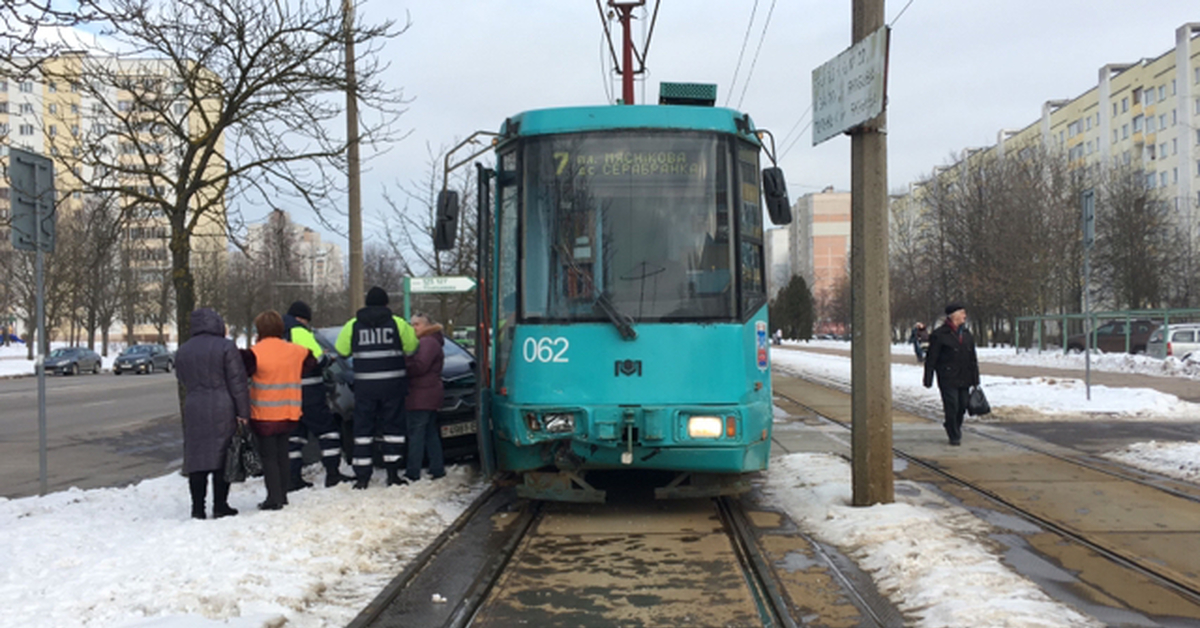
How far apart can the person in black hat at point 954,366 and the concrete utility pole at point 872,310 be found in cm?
432

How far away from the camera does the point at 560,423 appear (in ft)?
24.0

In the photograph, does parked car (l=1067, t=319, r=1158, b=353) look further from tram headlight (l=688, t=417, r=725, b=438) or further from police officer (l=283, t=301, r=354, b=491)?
police officer (l=283, t=301, r=354, b=491)

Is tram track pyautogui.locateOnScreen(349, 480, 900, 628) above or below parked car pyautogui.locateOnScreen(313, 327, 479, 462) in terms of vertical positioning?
below

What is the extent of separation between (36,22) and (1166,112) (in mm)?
74015

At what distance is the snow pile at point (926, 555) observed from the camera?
482cm

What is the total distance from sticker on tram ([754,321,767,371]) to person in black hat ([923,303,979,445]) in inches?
179

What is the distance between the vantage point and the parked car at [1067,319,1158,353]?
32750 millimetres

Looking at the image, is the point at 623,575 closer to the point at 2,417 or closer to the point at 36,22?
→ the point at 36,22

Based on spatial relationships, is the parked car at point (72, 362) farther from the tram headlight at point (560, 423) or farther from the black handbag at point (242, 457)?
the tram headlight at point (560, 423)

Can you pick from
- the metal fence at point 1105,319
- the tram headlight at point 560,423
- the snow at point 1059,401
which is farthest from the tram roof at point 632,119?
the metal fence at point 1105,319

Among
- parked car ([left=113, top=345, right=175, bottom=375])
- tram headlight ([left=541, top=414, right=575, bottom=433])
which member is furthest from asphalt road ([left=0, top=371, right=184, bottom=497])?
parked car ([left=113, top=345, right=175, bottom=375])

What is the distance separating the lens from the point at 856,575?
5887 millimetres

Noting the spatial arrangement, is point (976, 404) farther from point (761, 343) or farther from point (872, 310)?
point (761, 343)

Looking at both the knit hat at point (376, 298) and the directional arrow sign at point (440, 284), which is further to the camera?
the directional arrow sign at point (440, 284)
